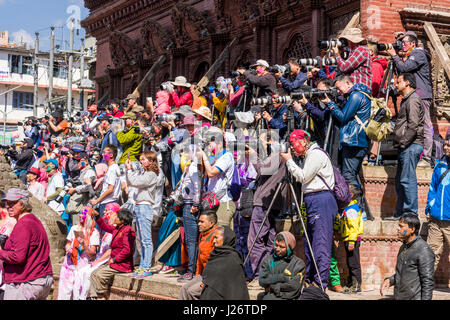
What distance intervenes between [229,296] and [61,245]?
7899 mm

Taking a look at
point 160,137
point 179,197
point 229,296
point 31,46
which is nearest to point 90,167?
point 160,137

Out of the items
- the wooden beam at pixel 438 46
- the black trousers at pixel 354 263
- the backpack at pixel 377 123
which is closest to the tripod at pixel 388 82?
the backpack at pixel 377 123

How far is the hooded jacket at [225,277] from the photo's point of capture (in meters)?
8.14

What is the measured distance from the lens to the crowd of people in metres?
8.37

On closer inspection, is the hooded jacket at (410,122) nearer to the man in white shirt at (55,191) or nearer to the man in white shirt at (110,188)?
the man in white shirt at (110,188)

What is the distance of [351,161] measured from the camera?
10023 mm

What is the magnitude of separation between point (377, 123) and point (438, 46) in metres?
5.97

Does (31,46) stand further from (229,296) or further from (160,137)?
(229,296)

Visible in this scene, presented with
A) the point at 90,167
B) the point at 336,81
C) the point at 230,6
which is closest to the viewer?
the point at 336,81

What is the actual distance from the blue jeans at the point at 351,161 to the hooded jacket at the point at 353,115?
0.40 feet

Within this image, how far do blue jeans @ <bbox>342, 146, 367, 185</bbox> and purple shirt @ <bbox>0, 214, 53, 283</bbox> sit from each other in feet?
13.5

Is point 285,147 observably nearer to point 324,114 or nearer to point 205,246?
point 324,114

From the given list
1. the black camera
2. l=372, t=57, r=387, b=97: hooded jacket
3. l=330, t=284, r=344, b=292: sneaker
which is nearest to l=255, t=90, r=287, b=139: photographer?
the black camera

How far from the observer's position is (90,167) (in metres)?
14.7
